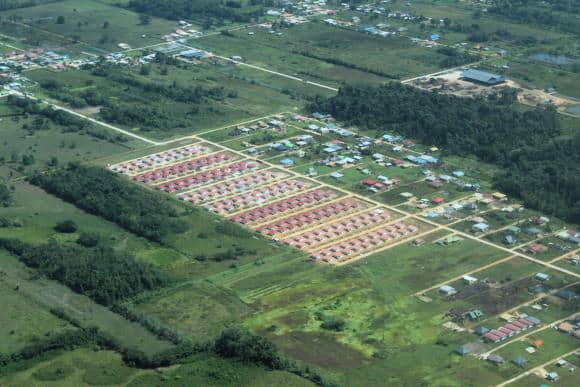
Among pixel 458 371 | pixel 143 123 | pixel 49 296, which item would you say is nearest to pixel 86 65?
pixel 143 123

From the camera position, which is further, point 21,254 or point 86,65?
point 86,65

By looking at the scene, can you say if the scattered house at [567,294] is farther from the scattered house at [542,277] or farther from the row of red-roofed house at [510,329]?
the row of red-roofed house at [510,329]

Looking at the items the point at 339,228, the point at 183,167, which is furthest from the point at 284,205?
the point at 183,167

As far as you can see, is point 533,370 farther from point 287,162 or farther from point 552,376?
point 287,162

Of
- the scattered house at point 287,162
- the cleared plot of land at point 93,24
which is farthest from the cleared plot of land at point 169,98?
the cleared plot of land at point 93,24

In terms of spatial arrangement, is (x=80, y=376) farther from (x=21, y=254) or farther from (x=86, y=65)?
(x=86, y=65)

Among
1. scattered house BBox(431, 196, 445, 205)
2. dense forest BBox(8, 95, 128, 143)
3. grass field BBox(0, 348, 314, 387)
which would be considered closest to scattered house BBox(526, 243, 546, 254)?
scattered house BBox(431, 196, 445, 205)
